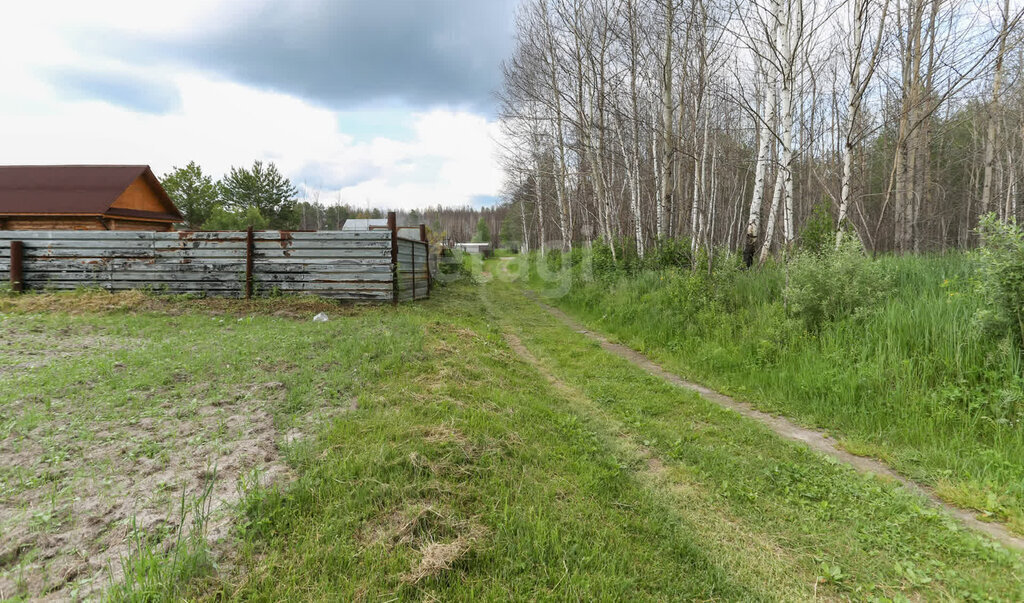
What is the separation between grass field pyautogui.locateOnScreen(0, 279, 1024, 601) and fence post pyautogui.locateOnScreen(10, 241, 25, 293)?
320 inches

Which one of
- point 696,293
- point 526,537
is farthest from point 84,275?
point 696,293

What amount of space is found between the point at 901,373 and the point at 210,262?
1257 centimetres

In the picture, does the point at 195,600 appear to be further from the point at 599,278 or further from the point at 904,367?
the point at 599,278

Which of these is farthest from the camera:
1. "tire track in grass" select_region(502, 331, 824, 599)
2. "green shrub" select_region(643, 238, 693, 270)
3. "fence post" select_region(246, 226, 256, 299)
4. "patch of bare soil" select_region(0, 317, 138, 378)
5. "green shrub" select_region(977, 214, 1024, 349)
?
"green shrub" select_region(643, 238, 693, 270)

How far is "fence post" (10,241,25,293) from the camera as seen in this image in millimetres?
9789

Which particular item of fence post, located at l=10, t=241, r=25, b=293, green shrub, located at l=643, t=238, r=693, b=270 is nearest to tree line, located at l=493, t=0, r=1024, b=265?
green shrub, located at l=643, t=238, r=693, b=270

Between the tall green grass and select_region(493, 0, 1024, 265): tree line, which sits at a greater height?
select_region(493, 0, 1024, 265): tree line

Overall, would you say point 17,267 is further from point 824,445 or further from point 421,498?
point 824,445

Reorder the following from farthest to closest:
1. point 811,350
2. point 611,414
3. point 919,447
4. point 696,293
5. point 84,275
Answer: point 84,275, point 696,293, point 811,350, point 611,414, point 919,447

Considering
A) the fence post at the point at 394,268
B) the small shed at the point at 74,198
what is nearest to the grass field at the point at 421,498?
the fence post at the point at 394,268

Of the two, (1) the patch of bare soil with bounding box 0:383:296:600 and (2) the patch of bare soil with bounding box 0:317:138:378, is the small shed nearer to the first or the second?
(2) the patch of bare soil with bounding box 0:317:138:378

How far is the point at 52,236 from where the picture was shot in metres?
10.0

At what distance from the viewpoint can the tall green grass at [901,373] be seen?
322 centimetres

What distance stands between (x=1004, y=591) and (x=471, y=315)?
8708 mm
